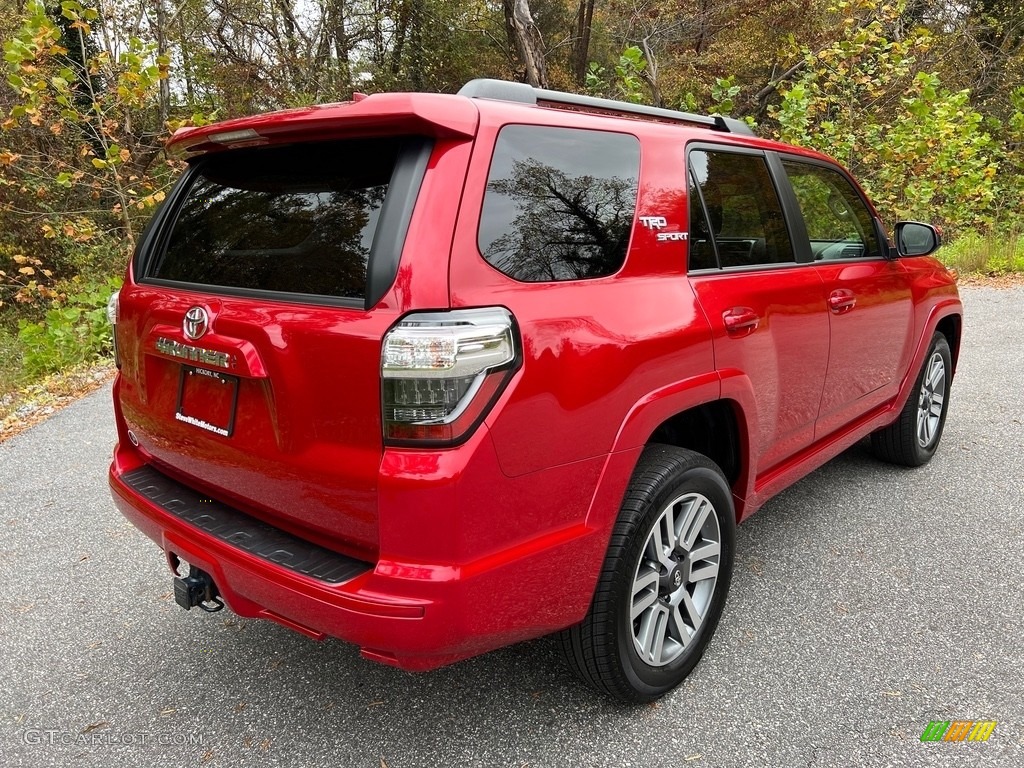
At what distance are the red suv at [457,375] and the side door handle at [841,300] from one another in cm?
45

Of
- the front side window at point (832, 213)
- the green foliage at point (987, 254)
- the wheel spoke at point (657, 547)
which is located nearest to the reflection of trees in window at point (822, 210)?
the front side window at point (832, 213)

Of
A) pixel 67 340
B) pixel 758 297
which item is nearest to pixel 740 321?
pixel 758 297

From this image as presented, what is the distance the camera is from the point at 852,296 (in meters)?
3.20

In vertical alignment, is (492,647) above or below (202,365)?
below

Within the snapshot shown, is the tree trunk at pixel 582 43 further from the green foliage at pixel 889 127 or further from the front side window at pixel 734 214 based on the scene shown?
the front side window at pixel 734 214

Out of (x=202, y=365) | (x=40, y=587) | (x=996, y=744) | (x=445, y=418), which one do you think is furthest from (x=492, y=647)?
(x=40, y=587)

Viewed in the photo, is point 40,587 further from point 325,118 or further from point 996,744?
point 996,744

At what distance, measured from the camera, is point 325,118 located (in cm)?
178

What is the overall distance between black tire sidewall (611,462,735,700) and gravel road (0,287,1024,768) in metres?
0.10

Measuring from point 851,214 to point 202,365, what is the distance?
→ 10.3ft

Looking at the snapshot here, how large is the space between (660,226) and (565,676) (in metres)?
1.56

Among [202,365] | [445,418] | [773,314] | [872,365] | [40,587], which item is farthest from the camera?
[872,365]

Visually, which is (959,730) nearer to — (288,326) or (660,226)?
(660,226)

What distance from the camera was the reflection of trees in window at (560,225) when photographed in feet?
6.05
